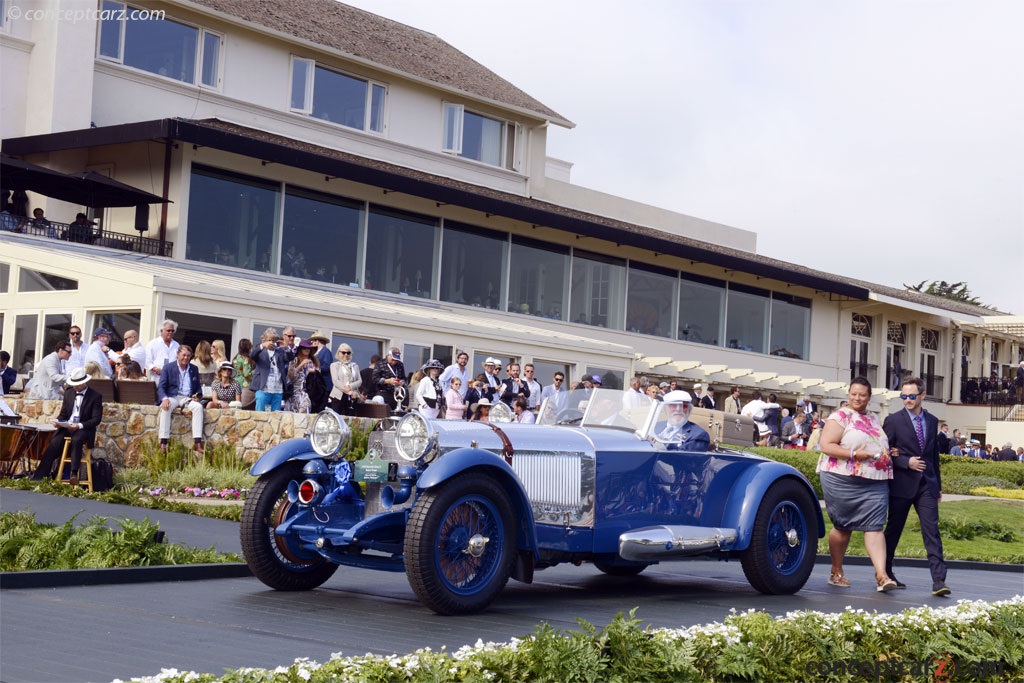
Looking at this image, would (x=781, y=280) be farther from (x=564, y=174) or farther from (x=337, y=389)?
(x=337, y=389)

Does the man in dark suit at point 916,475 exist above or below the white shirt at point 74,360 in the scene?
below

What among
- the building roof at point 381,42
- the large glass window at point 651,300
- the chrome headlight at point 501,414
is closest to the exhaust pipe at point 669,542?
the chrome headlight at point 501,414

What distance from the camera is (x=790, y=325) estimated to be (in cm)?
4356

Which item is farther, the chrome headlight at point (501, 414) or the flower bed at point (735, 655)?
the chrome headlight at point (501, 414)

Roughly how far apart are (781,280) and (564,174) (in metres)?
9.15

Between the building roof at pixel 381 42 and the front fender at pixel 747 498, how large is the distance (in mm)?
23171

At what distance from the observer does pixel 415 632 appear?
7.45 meters

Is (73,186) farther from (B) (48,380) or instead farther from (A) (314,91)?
(A) (314,91)

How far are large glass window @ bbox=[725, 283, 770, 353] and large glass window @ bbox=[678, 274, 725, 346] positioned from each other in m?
0.46

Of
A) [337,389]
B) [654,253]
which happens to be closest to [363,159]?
[654,253]

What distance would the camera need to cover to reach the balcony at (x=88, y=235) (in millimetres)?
24828

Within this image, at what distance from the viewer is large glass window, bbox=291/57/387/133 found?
32656 millimetres

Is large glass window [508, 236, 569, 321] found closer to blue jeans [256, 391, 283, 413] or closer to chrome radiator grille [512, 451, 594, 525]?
blue jeans [256, 391, 283, 413]

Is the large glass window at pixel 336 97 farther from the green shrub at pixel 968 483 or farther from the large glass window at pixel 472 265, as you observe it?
the green shrub at pixel 968 483
